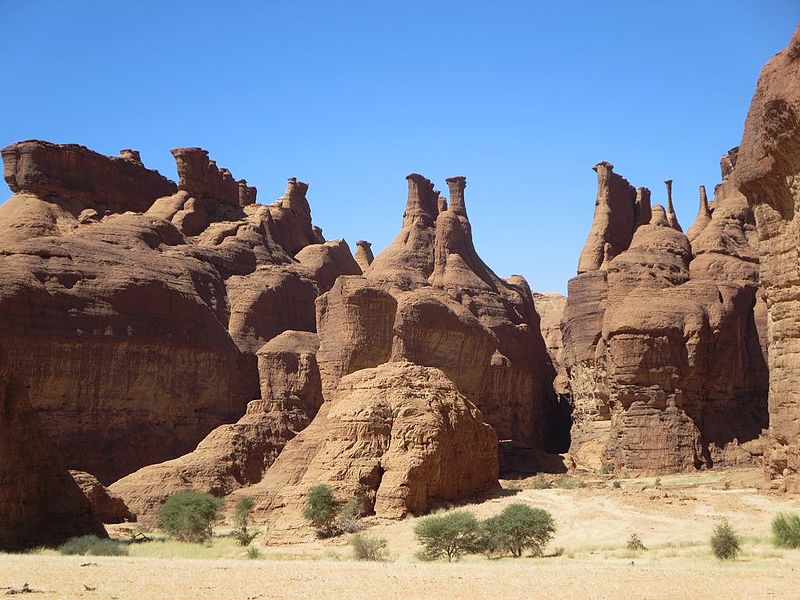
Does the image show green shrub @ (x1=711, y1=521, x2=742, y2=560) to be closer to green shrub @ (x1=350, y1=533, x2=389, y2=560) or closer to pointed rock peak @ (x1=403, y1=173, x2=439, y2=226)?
green shrub @ (x1=350, y1=533, x2=389, y2=560)

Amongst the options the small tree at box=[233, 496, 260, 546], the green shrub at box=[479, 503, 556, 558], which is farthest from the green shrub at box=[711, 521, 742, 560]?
the small tree at box=[233, 496, 260, 546]

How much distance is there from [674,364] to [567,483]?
942 cm

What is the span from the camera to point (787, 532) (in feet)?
71.2

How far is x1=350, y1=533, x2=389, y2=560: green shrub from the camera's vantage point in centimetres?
2306

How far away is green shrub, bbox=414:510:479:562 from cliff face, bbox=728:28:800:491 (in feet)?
32.4

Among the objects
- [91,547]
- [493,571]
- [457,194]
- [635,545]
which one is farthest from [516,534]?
[457,194]

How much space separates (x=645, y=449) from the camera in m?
44.0

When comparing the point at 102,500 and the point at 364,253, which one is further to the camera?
the point at 364,253

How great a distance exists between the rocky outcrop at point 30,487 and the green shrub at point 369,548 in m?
7.78

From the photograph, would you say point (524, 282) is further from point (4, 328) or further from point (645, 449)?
point (4, 328)

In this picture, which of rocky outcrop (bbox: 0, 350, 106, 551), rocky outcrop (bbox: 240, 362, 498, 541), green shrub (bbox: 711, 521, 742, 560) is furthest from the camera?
rocky outcrop (bbox: 240, 362, 498, 541)

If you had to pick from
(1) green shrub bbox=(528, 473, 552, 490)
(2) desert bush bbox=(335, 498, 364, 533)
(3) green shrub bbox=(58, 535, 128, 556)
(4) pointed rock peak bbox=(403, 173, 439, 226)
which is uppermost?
(4) pointed rock peak bbox=(403, 173, 439, 226)

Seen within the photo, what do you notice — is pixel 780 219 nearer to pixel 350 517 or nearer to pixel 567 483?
pixel 567 483

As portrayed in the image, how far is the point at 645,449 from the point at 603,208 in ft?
65.0
